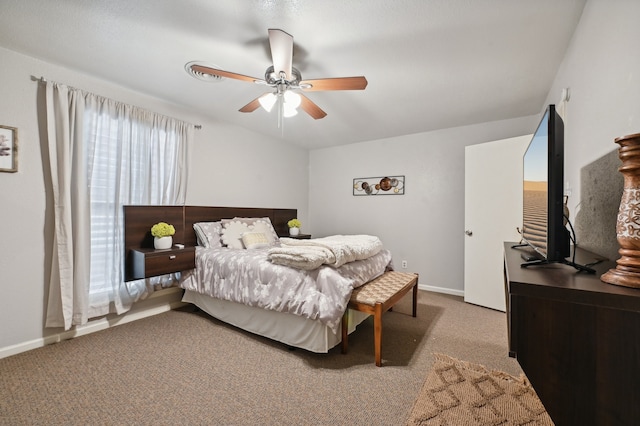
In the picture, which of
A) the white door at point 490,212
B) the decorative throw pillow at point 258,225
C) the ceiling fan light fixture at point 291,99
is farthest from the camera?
the decorative throw pillow at point 258,225

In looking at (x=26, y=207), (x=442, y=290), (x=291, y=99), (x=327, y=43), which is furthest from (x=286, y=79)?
(x=442, y=290)

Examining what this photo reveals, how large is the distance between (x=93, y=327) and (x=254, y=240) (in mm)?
1721

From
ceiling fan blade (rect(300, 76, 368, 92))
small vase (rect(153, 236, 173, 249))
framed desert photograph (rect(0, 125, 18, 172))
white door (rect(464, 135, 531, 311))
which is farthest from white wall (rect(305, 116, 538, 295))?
framed desert photograph (rect(0, 125, 18, 172))

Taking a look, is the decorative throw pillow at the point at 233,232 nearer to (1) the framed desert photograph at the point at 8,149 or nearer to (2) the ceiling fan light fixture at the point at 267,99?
(2) the ceiling fan light fixture at the point at 267,99

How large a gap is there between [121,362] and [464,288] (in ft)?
12.3

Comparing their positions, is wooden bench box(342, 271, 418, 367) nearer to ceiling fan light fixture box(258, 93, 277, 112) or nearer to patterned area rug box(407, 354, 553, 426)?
patterned area rug box(407, 354, 553, 426)

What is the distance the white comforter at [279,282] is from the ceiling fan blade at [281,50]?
5.11ft

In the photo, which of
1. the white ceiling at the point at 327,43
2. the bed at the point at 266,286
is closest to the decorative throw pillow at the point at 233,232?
the bed at the point at 266,286

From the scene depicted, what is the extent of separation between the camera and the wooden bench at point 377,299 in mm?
2055

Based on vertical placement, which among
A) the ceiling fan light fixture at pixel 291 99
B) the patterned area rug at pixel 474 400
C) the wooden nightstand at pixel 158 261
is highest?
the ceiling fan light fixture at pixel 291 99

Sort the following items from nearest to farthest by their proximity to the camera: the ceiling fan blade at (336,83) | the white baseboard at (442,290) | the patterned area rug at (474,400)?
the patterned area rug at (474,400) → the ceiling fan blade at (336,83) → the white baseboard at (442,290)

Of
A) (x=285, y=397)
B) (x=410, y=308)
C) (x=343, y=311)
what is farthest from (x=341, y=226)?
(x=285, y=397)

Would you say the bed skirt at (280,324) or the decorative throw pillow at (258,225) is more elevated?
the decorative throw pillow at (258,225)

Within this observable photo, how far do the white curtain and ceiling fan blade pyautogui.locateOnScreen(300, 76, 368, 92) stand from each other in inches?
76.8
